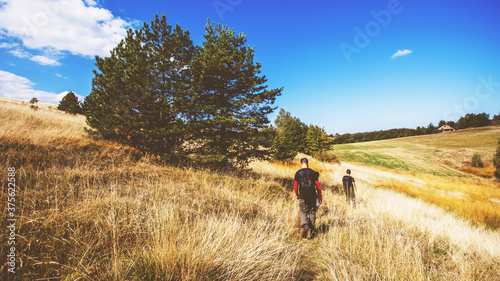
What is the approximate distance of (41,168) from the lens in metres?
4.90

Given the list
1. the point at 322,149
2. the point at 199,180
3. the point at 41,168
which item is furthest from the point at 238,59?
the point at 322,149

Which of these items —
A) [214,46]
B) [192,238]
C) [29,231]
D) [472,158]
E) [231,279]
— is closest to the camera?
[29,231]

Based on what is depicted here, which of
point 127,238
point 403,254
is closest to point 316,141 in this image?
point 403,254

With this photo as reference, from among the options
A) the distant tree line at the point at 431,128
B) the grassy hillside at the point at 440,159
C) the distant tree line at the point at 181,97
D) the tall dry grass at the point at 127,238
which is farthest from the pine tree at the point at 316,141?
the distant tree line at the point at 431,128

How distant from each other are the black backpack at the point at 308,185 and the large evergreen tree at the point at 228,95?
14.6 ft

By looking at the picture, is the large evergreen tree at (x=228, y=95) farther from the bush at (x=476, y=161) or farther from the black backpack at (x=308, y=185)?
the bush at (x=476, y=161)

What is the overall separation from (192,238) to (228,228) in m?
→ 0.65

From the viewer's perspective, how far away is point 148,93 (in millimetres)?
7957

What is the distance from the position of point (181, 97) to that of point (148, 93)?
145 centimetres

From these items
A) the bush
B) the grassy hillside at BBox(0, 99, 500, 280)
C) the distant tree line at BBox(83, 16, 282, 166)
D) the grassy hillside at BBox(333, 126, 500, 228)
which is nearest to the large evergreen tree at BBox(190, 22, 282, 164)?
the distant tree line at BBox(83, 16, 282, 166)

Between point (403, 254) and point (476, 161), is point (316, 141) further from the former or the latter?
point (476, 161)

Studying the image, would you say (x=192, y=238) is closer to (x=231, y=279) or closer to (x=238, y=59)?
(x=231, y=279)

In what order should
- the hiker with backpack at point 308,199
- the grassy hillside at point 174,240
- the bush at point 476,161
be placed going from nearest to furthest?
1. the grassy hillside at point 174,240
2. the hiker with backpack at point 308,199
3. the bush at point 476,161

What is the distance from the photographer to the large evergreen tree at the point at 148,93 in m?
8.08
